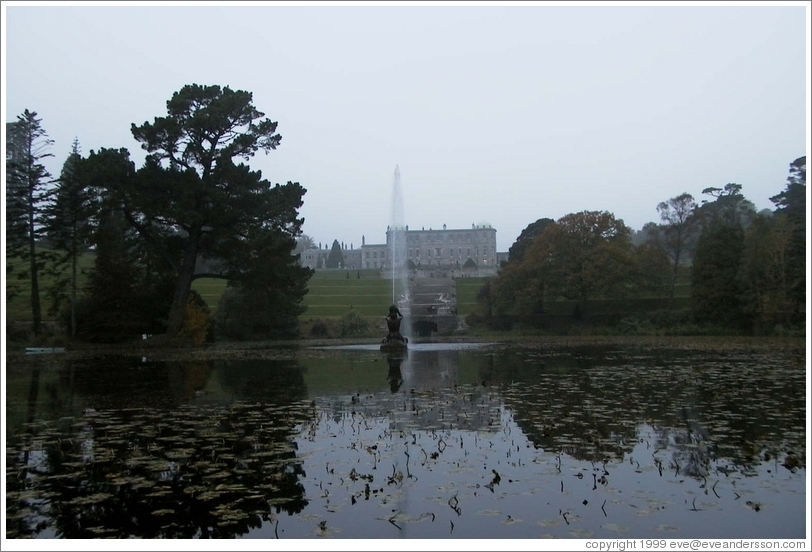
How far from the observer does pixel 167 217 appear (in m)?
32.2

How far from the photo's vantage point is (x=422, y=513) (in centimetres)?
611

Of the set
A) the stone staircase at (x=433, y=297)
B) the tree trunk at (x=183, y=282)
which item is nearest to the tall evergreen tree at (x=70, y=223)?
the tree trunk at (x=183, y=282)

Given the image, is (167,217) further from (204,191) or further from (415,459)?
(415,459)

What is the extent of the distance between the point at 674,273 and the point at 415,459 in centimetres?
4775

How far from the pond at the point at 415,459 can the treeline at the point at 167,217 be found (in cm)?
1749

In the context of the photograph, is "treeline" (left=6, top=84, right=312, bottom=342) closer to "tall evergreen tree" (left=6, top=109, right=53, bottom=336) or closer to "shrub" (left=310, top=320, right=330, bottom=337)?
"tall evergreen tree" (left=6, top=109, right=53, bottom=336)

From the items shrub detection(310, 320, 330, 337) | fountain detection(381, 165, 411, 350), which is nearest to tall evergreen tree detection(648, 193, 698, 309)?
fountain detection(381, 165, 411, 350)

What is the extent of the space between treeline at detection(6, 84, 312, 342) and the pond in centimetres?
1749

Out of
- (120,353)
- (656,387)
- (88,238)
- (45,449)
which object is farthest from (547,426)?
(88,238)

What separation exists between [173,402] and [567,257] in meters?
39.4

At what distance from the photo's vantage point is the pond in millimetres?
5852

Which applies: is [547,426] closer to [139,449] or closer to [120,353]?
[139,449]

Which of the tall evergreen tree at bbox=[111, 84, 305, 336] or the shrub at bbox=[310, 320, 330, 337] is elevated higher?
the tall evergreen tree at bbox=[111, 84, 305, 336]

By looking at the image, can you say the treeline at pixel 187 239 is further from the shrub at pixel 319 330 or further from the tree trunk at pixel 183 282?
the shrub at pixel 319 330
